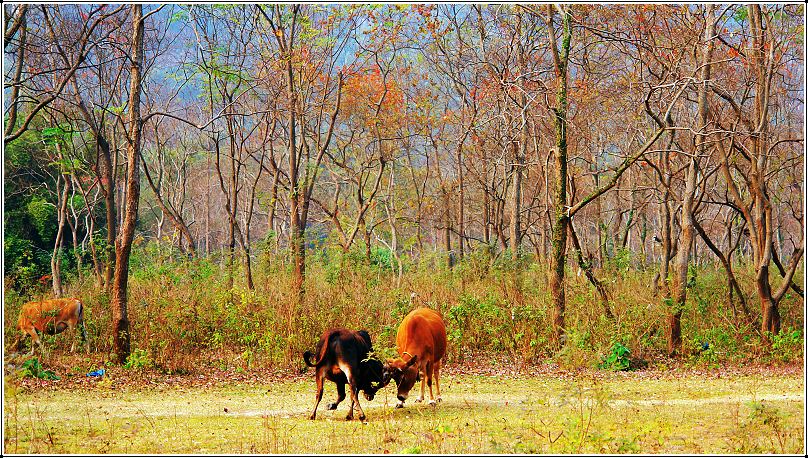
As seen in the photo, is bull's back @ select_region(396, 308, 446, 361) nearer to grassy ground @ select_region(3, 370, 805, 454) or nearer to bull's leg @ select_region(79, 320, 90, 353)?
grassy ground @ select_region(3, 370, 805, 454)

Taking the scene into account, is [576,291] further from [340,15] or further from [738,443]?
[340,15]

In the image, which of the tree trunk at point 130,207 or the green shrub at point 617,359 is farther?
the green shrub at point 617,359

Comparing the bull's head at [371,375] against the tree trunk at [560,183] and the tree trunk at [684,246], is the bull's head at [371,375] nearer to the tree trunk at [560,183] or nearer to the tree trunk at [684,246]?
the tree trunk at [560,183]

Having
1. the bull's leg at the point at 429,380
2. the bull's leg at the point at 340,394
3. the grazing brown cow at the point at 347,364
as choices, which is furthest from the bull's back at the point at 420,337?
the bull's leg at the point at 340,394

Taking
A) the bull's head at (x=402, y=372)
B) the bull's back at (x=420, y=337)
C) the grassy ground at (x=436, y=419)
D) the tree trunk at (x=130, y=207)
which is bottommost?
the grassy ground at (x=436, y=419)

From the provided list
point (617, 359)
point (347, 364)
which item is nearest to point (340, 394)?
point (347, 364)

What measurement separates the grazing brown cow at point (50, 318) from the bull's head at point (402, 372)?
7.24 metres

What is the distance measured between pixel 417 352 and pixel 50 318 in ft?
23.6

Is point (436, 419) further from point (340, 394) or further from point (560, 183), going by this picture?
point (560, 183)

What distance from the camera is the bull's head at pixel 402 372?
9062mm

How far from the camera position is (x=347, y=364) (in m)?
8.69

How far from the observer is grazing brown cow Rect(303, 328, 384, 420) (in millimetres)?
8711

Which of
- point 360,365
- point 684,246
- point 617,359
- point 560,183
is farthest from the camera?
point 684,246

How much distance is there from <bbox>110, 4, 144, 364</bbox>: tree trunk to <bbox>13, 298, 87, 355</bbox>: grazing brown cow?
1200 mm
